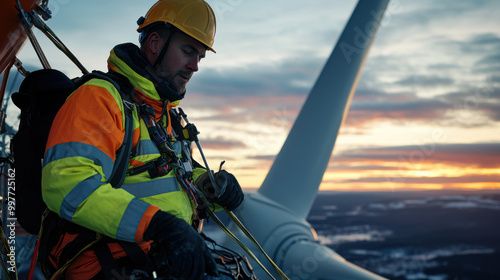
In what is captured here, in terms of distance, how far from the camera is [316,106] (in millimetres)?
10531

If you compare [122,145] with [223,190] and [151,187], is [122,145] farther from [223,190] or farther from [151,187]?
[223,190]

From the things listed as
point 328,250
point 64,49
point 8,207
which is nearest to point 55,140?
point 64,49

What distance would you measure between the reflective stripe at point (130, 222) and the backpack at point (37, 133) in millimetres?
553

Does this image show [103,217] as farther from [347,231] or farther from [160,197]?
[347,231]

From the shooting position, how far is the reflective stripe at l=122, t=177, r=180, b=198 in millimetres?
3529

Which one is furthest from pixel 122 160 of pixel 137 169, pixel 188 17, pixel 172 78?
pixel 188 17

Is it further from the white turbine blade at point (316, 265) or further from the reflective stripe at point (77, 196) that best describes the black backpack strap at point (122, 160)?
the white turbine blade at point (316, 265)

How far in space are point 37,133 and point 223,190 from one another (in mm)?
1943

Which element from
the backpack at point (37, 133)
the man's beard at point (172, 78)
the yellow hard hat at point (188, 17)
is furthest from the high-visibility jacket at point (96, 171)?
the yellow hard hat at point (188, 17)

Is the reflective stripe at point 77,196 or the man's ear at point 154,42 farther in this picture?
the man's ear at point 154,42

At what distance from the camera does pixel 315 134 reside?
34.1ft

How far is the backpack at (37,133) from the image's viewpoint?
338 cm

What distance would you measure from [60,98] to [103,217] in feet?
4.66

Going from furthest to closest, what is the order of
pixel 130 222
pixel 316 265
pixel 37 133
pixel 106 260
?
pixel 316 265 < pixel 37 133 < pixel 106 260 < pixel 130 222
